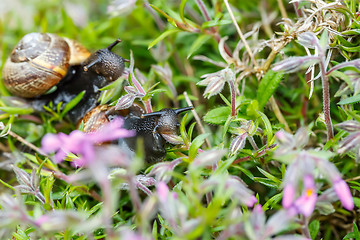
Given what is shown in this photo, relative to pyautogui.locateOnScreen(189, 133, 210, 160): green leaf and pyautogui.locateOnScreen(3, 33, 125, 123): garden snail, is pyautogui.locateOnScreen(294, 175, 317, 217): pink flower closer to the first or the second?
pyautogui.locateOnScreen(189, 133, 210, 160): green leaf

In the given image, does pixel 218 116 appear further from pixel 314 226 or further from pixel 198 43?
pixel 314 226

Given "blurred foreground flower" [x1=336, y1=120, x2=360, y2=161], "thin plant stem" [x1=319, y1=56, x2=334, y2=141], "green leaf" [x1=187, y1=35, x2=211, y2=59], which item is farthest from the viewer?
"green leaf" [x1=187, y1=35, x2=211, y2=59]

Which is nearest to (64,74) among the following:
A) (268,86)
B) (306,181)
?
(268,86)

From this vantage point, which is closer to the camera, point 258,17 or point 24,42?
point 24,42

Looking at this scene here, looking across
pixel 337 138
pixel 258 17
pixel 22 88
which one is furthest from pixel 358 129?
pixel 22 88

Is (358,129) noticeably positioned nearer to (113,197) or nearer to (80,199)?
(113,197)

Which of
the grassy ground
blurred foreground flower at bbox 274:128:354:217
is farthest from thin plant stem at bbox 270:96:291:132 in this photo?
blurred foreground flower at bbox 274:128:354:217
